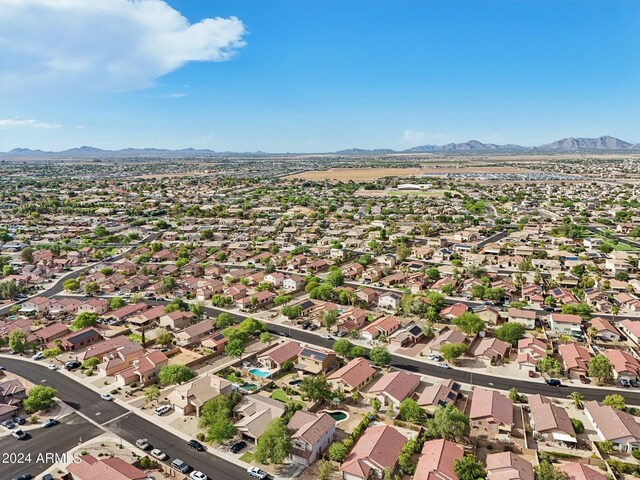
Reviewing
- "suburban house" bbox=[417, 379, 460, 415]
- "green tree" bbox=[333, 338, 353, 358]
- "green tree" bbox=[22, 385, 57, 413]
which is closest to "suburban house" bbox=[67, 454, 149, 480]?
"green tree" bbox=[22, 385, 57, 413]

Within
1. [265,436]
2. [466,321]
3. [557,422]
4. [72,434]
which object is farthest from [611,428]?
[72,434]

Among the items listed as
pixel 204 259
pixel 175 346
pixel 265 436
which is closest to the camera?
pixel 265 436

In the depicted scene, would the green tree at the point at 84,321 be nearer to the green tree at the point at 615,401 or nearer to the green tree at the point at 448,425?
the green tree at the point at 448,425

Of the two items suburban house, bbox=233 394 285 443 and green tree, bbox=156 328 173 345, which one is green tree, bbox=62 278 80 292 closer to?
green tree, bbox=156 328 173 345

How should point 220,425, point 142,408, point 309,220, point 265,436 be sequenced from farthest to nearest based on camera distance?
1. point 309,220
2. point 142,408
3. point 220,425
4. point 265,436

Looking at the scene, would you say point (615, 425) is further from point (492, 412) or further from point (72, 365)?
point (72, 365)

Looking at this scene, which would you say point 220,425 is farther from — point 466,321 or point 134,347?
point 466,321
